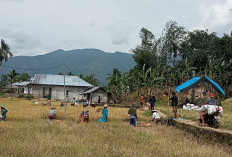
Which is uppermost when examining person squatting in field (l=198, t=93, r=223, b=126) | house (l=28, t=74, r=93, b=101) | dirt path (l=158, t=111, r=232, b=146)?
house (l=28, t=74, r=93, b=101)

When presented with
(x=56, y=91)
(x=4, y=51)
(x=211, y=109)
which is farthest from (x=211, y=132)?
(x=4, y=51)

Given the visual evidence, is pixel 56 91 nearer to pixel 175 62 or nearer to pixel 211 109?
pixel 175 62

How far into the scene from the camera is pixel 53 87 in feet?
123

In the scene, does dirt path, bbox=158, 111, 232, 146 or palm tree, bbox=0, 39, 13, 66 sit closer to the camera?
dirt path, bbox=158, 111, 232, 146

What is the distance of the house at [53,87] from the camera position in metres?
36.6

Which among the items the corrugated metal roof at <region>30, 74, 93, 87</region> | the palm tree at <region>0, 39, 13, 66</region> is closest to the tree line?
the corrugated metal roof at <region>30, 74, 93, 87</region>

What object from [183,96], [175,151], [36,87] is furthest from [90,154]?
[36,87]

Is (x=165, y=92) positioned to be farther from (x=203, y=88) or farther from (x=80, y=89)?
(x=80, y=89)

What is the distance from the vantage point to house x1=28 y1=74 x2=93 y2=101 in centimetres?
3656

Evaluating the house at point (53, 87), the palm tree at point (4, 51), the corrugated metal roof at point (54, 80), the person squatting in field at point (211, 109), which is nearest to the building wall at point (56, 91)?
the house at point (53, 87)

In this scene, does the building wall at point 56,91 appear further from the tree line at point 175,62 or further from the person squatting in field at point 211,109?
the person squatting in field at point 211,109

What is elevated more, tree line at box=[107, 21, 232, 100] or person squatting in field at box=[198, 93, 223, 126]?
tree line at box=[107, 21, 232, 100]

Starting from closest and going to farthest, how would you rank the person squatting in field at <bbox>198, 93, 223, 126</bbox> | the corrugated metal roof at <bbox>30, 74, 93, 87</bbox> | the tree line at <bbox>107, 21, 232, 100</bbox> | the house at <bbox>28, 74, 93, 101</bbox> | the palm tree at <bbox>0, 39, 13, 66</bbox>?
the person squatting in field at <bbox>198, 93, 223, 126</bbox> < the tree line at <bbox>107, 21, 232, 100</bbox> < the house at <bbox>28, 74, 93, 101</bbox> < the corrugated metal roof at <bbox>30, 74, 93, 87</bbox> < the palm tree at <bbox>0, 39, 13, 66</bbox>

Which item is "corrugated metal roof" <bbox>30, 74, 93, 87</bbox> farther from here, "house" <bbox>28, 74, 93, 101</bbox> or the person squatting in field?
the person squatting in field
